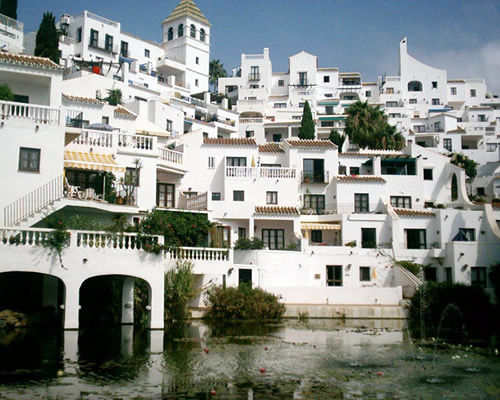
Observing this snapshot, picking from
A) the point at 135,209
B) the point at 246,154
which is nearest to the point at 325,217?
the point at 246,154

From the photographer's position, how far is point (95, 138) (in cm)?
3800

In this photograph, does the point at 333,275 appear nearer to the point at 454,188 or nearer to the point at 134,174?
the point at 134,174

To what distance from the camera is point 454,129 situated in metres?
82.3

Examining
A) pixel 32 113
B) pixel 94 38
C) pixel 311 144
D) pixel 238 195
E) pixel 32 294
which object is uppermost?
pixel 94 38

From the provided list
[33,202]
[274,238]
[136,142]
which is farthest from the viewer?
[274,238]

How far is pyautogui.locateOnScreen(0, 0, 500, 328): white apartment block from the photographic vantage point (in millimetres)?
28766

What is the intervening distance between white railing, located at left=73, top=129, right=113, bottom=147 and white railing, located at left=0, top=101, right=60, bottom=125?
20.0ft

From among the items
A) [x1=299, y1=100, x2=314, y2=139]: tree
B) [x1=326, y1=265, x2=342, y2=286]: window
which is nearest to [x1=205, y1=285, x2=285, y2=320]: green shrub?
[x1=326, y1=265, x2=342, y2=286]: window

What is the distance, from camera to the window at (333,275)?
42.3 metres

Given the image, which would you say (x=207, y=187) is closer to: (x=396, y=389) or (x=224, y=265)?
(x=224, y=265)

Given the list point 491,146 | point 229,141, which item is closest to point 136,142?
point 229,141

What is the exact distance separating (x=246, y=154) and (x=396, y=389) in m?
34.7

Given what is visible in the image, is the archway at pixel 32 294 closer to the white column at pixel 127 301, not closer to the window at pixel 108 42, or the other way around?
the white column at pixel 127 301

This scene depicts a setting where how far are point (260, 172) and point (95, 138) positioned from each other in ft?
50.6
